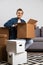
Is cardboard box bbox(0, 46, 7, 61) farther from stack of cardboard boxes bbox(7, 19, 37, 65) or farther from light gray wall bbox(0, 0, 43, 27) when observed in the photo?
light gray wall bbox(0, 0, 43, 27)

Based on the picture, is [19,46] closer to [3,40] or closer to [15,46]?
[15,46]

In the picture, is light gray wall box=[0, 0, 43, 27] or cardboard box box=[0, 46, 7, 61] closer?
cardboard box box=[0, 46, 7, 61]

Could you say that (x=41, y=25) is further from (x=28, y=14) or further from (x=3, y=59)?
(x=3, y=59)

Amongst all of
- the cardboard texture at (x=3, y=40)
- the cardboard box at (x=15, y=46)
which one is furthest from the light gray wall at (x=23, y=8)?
the cardboard box at (x=15, y=46)

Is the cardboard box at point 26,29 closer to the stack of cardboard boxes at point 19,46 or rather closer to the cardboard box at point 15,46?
the stack of cardboard boxes at point 19,46

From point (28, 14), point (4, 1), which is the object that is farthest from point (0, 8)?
point (28, 14)

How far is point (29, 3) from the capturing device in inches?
176

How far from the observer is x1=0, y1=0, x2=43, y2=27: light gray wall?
13.9ft

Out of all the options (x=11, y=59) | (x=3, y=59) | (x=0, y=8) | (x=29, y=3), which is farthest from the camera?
(x=29, y=3)

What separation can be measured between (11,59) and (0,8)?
244 centimetres

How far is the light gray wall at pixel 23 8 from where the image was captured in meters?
4.23

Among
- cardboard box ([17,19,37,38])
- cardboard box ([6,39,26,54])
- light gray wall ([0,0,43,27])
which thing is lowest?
cardboard box ([6,39,26,54])

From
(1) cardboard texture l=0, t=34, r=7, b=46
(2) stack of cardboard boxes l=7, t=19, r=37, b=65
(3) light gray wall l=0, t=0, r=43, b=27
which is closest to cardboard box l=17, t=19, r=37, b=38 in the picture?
(2) stack of cardboard boxes l=7, t=19, r=37, b=65

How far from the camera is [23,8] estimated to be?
443 centimetres
